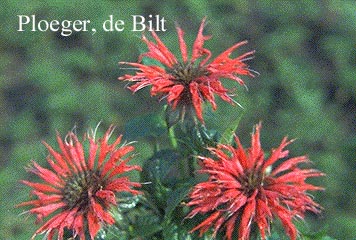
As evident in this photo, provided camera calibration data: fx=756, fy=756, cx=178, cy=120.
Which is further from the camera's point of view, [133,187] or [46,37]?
[46,37]

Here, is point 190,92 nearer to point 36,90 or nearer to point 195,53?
point 195,53

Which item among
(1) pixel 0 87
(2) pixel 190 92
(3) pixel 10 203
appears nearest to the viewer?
(2) pixel 190 92

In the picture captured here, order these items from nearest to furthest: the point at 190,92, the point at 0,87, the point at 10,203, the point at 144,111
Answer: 1. the point at 190,92
2. the point at 10,203
3. the point at 144,111
4. the point at 0,87

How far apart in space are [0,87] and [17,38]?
142 mm

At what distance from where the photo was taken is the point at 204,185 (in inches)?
26.2

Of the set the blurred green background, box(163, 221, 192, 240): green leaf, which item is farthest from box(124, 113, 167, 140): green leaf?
the blurred green background

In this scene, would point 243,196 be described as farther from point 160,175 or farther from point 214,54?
point 214,54

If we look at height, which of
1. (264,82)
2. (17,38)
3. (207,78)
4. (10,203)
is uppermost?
(17,38)

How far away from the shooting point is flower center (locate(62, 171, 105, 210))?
70 cm

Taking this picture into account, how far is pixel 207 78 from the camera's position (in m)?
0.74

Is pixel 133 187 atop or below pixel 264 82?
below

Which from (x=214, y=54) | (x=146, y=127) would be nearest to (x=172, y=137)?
(x=146, y=127)

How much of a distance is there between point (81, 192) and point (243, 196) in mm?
153

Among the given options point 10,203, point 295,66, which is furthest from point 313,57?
point 10,203
